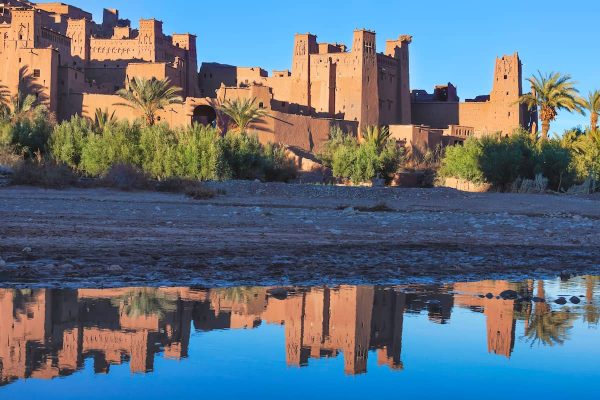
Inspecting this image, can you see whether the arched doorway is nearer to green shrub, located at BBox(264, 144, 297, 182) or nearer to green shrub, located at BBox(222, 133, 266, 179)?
green shrub, located at BBox(264, 144, 297, 182)

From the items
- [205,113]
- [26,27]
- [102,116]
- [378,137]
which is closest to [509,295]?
[102,116]

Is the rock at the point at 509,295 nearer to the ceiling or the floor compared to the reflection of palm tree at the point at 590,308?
nearer to the ceiling

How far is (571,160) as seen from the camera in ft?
121

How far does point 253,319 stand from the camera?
662 cm

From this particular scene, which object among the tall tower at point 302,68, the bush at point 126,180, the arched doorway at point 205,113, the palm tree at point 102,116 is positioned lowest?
the bush at point 126,180

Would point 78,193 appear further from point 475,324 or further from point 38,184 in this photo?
point 475,324

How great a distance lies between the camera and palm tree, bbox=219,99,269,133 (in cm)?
4694

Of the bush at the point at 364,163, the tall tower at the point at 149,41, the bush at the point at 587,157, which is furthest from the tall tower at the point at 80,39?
the bush at the point at 587,157

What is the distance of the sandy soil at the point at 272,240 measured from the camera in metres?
9.02

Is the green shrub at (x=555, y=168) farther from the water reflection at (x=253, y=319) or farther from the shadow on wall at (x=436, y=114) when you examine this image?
the shadow on wall at (x=436, y=114)

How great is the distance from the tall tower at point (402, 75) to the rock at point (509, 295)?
5398 centimetres

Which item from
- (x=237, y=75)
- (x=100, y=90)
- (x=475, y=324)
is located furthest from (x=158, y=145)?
(x=237, y=75)

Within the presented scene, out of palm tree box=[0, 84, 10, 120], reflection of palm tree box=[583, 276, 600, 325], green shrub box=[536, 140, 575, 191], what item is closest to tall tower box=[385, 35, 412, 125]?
palm tree box=[0, 84, 10, 120]

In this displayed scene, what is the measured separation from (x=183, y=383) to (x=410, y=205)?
1898 cm
